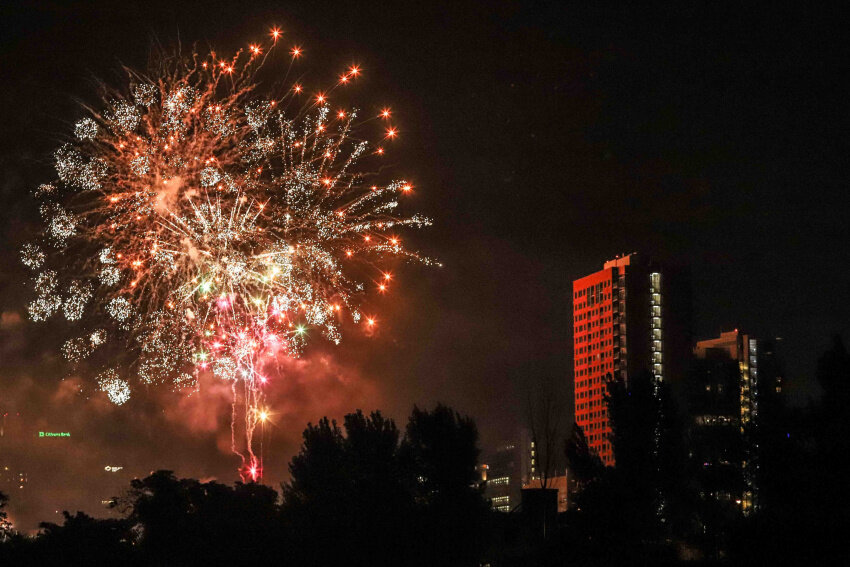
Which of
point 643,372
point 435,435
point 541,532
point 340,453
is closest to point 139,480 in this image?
point 340,453

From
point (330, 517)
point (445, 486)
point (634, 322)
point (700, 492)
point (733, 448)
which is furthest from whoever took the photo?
point (634, 322)

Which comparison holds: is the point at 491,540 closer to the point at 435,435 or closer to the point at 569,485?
the point at 435,435

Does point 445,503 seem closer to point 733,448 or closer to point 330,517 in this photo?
point 330,517

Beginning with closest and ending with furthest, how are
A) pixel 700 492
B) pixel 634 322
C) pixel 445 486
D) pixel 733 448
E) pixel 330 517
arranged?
pixel 330 517, pixel 445 486, pixel 733 448, pixel 700 492, pixel 634 322

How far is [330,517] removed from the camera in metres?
29.0

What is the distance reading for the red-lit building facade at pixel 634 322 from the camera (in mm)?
117125

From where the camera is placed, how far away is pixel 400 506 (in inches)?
1139

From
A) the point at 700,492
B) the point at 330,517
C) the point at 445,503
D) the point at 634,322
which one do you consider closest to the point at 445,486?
the point at 445,503

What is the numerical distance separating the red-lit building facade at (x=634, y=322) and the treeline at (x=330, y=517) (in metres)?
84.0

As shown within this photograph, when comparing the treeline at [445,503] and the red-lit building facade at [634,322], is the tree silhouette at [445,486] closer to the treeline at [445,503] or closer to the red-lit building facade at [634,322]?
the treeline at [445,503]

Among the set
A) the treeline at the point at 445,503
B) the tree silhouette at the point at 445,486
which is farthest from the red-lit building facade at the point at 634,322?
the tree silhouette at the point at 445,486

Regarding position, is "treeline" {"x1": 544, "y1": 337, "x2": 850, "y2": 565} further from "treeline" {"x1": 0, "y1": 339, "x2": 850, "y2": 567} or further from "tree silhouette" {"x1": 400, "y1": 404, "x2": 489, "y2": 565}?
"tree silhouette" {"x1": 400, "y1": 404, "x2": 489, "y2": 565}

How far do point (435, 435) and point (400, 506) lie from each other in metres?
3.00

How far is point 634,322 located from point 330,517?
94753mm
